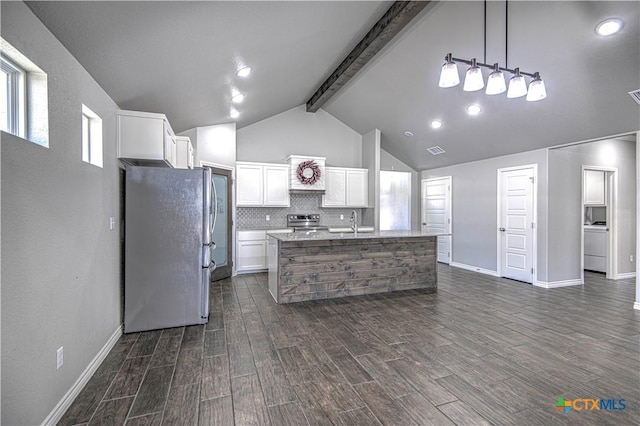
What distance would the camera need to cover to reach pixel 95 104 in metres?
2.46

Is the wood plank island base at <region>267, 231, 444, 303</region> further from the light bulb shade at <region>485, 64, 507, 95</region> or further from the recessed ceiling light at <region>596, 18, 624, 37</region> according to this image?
the recessed ceiling light at <region>596, 18, 624, 37</region>

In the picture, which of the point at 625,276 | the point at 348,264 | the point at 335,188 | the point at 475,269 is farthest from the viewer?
the point at 335,188

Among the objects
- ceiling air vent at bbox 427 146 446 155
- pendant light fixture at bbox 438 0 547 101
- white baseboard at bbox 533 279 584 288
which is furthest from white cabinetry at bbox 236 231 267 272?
white baseboard at bbox 533 279 584 288

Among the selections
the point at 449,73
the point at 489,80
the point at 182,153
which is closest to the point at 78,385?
the point at 182,153

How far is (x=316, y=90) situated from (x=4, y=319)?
5579mm

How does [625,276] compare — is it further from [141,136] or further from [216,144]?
[141,136]

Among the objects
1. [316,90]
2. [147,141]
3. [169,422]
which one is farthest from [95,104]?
[316,90]

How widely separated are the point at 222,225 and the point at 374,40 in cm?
392

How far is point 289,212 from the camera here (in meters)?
6.68

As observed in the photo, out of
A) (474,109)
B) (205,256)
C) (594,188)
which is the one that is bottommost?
(205,256)

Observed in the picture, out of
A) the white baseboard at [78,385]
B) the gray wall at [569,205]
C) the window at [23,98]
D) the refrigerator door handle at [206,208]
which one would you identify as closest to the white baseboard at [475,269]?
the gray wall at [569,205]

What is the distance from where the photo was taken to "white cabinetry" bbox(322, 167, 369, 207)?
6762 millimetres

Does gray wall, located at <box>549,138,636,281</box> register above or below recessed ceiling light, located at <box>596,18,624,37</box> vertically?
below

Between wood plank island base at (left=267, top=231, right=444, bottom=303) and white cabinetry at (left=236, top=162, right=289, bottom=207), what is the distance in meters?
1.69
